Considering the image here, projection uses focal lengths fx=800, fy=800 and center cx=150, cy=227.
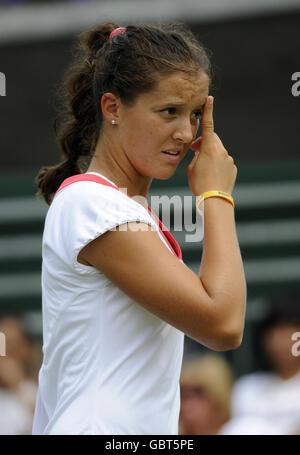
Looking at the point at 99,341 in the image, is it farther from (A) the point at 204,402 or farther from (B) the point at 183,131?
(A) the point at 204,402

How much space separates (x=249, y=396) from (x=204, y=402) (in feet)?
1.28

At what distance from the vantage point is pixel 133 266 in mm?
1812

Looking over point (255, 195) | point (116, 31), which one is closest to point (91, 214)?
point (116, 31)

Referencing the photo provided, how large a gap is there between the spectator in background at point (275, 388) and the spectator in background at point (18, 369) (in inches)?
49.7

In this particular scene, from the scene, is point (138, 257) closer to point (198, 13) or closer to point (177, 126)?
point (177, 126)

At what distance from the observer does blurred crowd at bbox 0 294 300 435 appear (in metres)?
3.96

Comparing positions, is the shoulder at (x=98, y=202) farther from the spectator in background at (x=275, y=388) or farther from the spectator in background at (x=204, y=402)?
the spectator in background at (x=204, y=402)

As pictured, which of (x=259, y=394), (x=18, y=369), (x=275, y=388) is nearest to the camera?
(x=275, y=388)

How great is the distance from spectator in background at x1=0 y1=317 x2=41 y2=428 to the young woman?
9.50 ft

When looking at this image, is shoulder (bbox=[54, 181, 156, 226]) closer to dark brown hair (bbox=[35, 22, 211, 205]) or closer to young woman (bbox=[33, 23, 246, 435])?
young woman (bbox=[33, 23, 246, 435])

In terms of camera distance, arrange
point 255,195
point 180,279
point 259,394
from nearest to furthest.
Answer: point 180,279 → point 259,394 → point 255,195

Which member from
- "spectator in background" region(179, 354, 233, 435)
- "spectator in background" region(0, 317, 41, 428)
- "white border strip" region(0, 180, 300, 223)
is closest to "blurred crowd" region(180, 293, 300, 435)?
"spectator in background" region(179, 354, 233, 435)

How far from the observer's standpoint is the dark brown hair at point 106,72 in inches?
78.0
